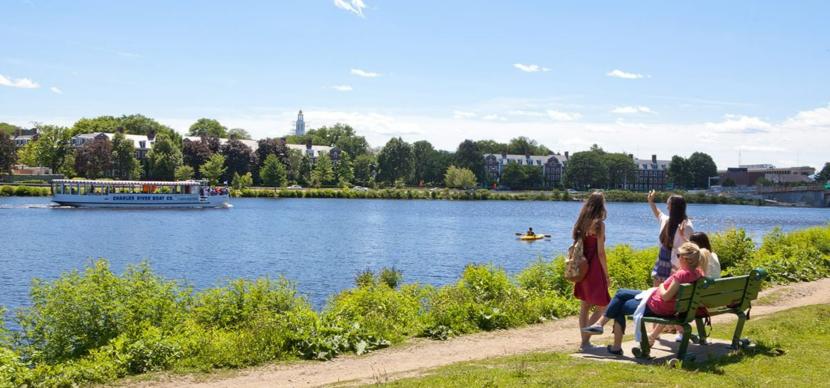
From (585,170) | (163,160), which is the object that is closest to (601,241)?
(163,160)

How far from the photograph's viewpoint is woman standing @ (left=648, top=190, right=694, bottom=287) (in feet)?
37.4

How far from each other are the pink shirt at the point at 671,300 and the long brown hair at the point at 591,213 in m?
1.25

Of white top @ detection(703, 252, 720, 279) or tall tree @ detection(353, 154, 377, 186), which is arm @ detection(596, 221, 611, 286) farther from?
tall tree @ detection(353, 154, 377, 186)

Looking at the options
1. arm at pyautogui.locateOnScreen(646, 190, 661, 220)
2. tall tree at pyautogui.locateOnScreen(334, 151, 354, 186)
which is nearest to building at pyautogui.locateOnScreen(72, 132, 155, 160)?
tall tree at pyautogui.locateOnScreen(334, 151, 354, 186)

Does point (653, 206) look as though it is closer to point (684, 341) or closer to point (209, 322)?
point (684, 341)

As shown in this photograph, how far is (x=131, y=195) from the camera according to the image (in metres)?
94.9

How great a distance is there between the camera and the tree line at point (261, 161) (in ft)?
441

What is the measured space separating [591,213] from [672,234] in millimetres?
1745

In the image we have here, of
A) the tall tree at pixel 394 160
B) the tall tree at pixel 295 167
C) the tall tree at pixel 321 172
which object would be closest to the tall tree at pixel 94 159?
the tall tree at pixel 295 167

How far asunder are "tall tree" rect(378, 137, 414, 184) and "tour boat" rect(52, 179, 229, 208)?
218 ft

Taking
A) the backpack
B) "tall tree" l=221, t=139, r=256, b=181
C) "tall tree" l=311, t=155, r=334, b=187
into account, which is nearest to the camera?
the backpack

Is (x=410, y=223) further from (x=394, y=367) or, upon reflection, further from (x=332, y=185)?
(x=332, y=185)

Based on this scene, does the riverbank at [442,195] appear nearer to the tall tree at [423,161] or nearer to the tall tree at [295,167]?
the tall tree at [295,167]

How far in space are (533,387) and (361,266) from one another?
29.4m
